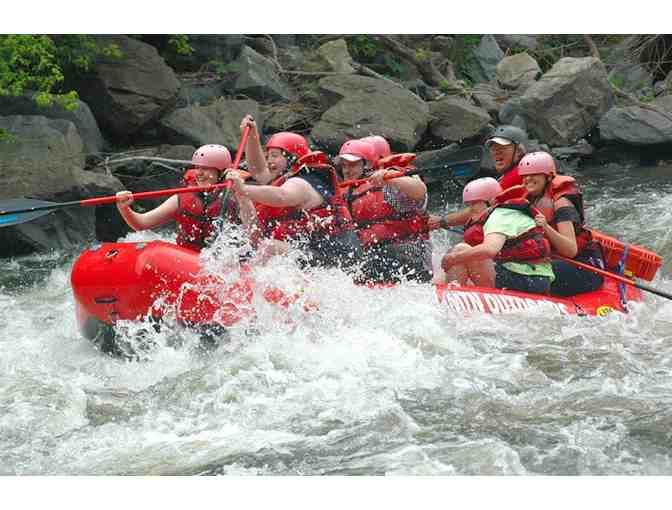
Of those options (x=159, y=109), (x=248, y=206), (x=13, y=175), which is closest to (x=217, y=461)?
(x=248, y=206)

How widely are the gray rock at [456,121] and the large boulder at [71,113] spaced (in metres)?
4.36

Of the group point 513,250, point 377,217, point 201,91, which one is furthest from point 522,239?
point 201,91

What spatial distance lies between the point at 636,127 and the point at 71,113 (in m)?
7.50

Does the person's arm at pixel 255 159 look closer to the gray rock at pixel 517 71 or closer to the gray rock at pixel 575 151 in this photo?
the gray rock at pixel 575 151

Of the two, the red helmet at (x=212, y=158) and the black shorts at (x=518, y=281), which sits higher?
the red helmet at (x=212, y=158)

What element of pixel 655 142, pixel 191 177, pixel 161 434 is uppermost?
pixel 191 177

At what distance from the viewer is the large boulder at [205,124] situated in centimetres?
1230

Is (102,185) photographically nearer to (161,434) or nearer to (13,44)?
(13,44)

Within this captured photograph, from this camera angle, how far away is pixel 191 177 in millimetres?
6863

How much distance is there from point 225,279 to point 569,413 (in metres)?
2.10

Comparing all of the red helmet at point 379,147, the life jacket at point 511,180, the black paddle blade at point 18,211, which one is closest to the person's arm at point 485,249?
the life jacket at point 511,180

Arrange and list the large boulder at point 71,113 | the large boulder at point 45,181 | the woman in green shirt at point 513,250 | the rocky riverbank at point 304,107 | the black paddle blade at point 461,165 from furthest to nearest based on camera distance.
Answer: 1. the large boulder at point 71,113
2. the rocky riverbank at point 304,107
3. the large boulder at point 45,181
4. the black paddle blade at point 461,165
5. the woman in green shirt at point 513,250

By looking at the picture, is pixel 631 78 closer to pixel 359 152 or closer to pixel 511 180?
pixel 511 180

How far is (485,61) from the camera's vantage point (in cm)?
1695
